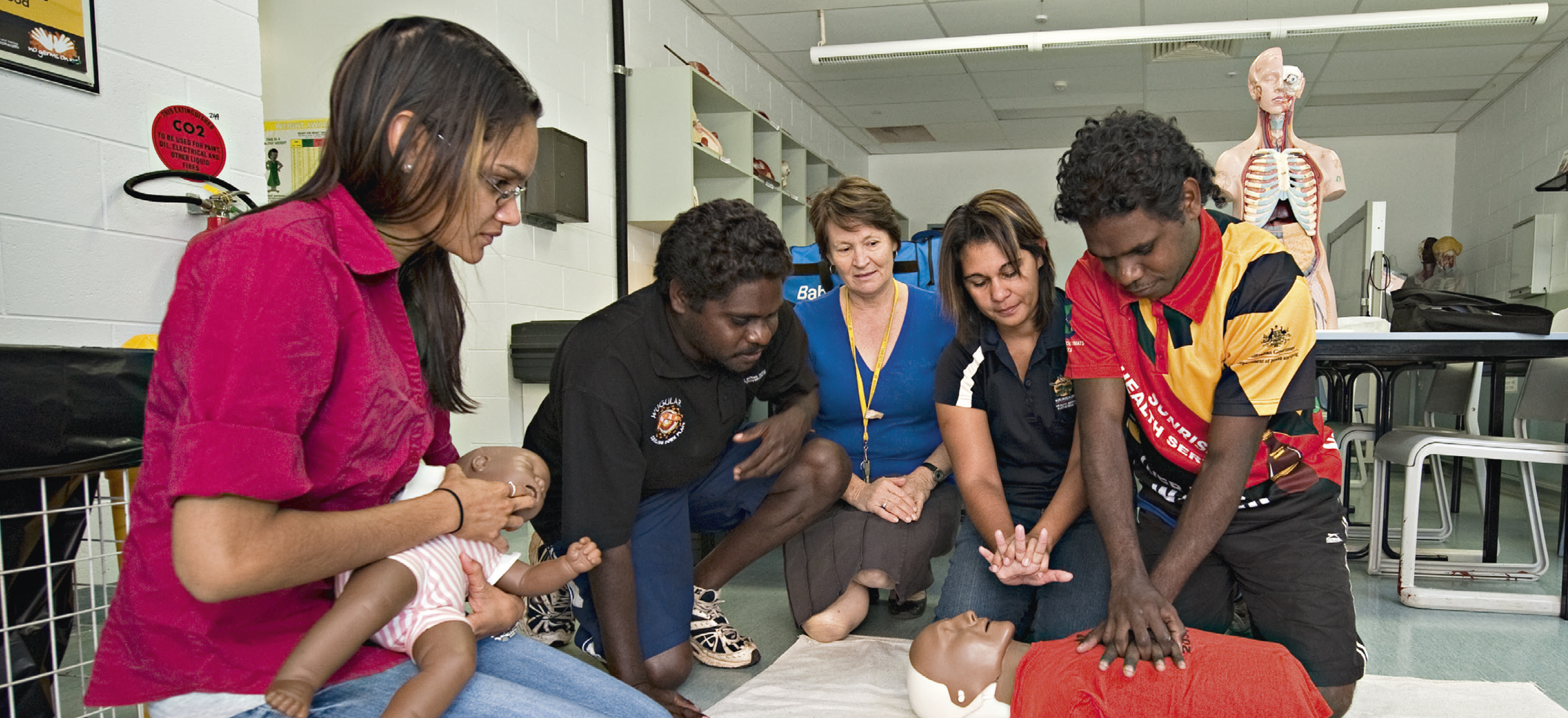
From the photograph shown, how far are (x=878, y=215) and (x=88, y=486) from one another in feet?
6.11

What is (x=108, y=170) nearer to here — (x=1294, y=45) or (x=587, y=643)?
(x=587, y=643)

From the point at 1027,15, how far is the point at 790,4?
1.47 metres

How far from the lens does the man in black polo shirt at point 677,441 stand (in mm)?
1812

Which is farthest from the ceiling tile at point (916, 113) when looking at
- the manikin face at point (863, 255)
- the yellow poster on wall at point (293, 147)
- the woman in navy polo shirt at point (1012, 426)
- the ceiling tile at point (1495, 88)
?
the woman in navy polo shirt at point (1012, 426)

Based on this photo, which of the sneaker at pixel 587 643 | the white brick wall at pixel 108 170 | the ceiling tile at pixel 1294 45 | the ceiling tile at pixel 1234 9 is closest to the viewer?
the white brick wall at pixel 108 170

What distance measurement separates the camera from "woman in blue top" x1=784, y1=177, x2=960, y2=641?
8.02 ft

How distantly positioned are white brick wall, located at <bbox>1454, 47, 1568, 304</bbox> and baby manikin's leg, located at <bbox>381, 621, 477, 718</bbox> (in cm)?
710

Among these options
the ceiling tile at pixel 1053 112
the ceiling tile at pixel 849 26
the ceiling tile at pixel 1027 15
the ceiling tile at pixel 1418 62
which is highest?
the ceiling tile at pixel 849 26

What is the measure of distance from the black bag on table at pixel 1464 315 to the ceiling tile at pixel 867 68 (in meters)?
4.25

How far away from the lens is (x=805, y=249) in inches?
153

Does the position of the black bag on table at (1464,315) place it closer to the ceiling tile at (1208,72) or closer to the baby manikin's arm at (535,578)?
the baby manikin's arm at (535,578)

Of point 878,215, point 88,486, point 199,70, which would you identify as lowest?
point 88,486

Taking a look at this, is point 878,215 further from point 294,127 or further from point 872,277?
point 294,127

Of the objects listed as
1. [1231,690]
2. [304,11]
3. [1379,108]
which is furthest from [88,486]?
[1379,108]
